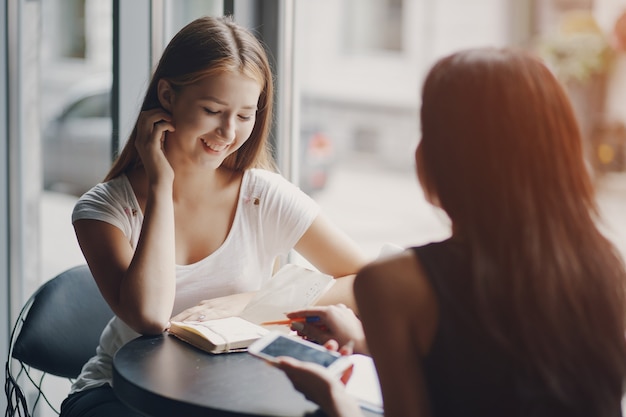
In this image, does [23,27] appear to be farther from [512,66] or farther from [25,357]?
[512,66]

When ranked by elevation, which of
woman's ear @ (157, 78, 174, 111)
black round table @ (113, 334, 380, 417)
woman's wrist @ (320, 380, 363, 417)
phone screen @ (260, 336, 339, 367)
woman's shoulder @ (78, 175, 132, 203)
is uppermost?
woman's ear @ (157, 78, 174, 111)

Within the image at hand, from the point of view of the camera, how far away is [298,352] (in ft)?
4.40

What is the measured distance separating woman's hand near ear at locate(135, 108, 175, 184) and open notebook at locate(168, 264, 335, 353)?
1.08 ft

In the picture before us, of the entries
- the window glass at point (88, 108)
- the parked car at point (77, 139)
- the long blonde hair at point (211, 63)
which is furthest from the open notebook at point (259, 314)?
the window glass at point (88, 108)

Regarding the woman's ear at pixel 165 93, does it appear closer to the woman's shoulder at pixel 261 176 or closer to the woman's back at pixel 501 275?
the woman's shoulder at pixel 261 176

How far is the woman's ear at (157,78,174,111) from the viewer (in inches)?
73.5

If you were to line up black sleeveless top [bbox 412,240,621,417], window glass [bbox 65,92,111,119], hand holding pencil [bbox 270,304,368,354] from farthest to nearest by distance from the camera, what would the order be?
window glass [bbox 65,92,111,119], hand holding pencil [bbox 270,304,368,354], black sleeveless top [bbox 412,240,621,417]

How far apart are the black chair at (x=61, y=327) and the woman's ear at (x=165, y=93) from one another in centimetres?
55

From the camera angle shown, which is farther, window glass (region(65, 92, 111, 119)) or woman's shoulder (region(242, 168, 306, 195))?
window glass (region(65, 92, 111, 119))

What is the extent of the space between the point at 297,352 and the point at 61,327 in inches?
36.9

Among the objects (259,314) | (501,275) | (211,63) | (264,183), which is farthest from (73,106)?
(501,275)

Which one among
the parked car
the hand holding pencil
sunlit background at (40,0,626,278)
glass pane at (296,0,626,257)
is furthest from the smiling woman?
glass pane at (296,0,626,257)

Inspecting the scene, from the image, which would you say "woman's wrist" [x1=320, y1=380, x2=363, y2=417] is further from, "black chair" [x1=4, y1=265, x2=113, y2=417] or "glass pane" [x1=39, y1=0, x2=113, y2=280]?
"glass pane" [x1=39, y1=0, x2=113, y2=280]

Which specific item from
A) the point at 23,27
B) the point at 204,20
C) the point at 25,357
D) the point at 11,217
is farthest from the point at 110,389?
the point at 23,27
